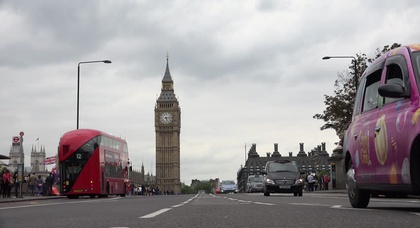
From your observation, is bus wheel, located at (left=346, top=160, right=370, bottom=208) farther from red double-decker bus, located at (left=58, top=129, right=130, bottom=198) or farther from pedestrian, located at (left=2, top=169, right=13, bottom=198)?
pedestrian, located at (left=2, top=169, right=13, bottom=198)

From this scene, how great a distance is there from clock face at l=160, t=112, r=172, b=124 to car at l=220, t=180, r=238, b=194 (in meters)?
122

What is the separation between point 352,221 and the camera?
23.4ft

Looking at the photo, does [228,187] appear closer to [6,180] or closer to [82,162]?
[82,162]

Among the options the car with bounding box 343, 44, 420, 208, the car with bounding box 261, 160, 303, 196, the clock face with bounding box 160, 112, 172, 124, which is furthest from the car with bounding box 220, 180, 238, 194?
the clock face with bounding box 160, 112, 172, 124

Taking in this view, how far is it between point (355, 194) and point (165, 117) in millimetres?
184680

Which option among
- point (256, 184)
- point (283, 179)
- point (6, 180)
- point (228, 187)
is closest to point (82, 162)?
point (6, 180)

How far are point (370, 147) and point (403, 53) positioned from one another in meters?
1.51

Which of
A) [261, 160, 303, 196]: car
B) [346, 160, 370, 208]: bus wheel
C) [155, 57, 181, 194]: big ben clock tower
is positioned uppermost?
[155, 57, 181, 194]: big ben clock tower

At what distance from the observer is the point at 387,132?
859 centimetres

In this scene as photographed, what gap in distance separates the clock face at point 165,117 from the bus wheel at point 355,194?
184 m

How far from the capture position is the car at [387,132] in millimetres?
7914

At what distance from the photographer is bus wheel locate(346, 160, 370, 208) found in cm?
1016

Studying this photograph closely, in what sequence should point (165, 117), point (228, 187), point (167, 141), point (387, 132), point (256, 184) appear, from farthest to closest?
point (165, 117)
point (167, 141)
point (228, 187)
point (256, 184)
point (387, 132)

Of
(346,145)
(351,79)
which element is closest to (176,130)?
(351,79)
